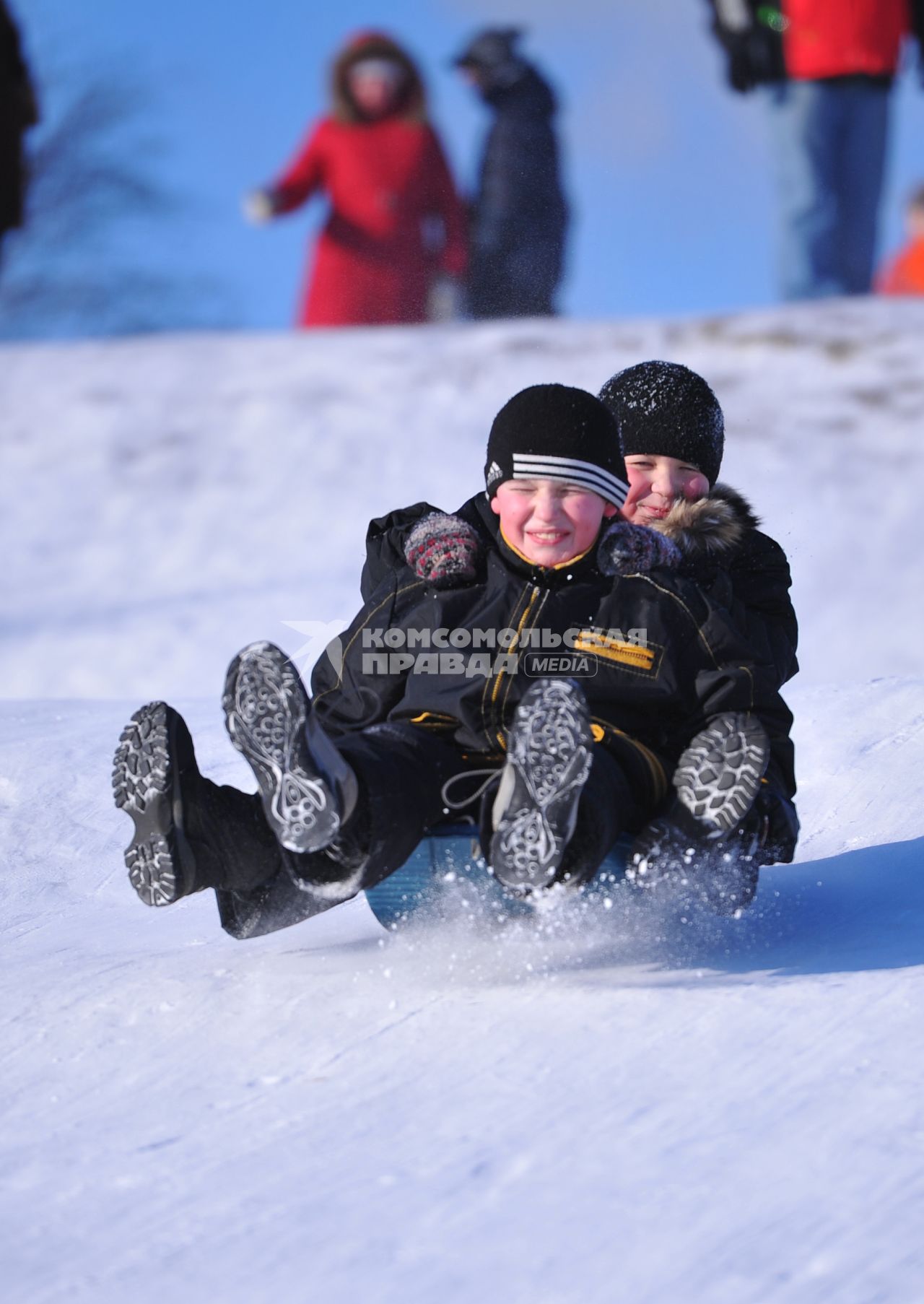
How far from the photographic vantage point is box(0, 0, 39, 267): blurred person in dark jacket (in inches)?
235

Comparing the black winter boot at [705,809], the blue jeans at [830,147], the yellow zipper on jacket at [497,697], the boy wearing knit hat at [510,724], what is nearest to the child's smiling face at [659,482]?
the boy wearing knit hat at [510,724]

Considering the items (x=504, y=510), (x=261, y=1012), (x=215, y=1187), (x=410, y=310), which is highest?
(x=504, y=510)

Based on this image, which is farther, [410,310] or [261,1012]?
[410,310]

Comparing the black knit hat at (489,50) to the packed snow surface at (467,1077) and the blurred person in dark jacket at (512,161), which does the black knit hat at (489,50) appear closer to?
the blurred person in dark jacket at (512,161)

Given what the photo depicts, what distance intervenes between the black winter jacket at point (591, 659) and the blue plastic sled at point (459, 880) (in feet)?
0.38

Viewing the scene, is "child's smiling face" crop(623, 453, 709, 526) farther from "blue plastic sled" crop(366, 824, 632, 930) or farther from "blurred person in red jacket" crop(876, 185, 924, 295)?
"blurred person in red jacket" crop(876, 185, 924, 295)

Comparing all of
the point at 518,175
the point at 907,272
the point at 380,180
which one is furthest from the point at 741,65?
the point at 907,272

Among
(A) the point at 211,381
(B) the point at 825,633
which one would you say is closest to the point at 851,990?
(B) the point at 825,633

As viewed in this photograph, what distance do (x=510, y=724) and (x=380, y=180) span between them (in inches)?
211

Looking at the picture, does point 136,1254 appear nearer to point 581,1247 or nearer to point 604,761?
point 581,1247

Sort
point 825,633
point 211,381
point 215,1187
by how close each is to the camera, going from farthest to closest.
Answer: point 211,381 → point 825,633 → point 215,1187

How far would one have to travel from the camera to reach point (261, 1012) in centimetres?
162

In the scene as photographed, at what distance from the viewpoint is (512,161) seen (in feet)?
21.2

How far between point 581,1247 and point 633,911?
0.70 metres
